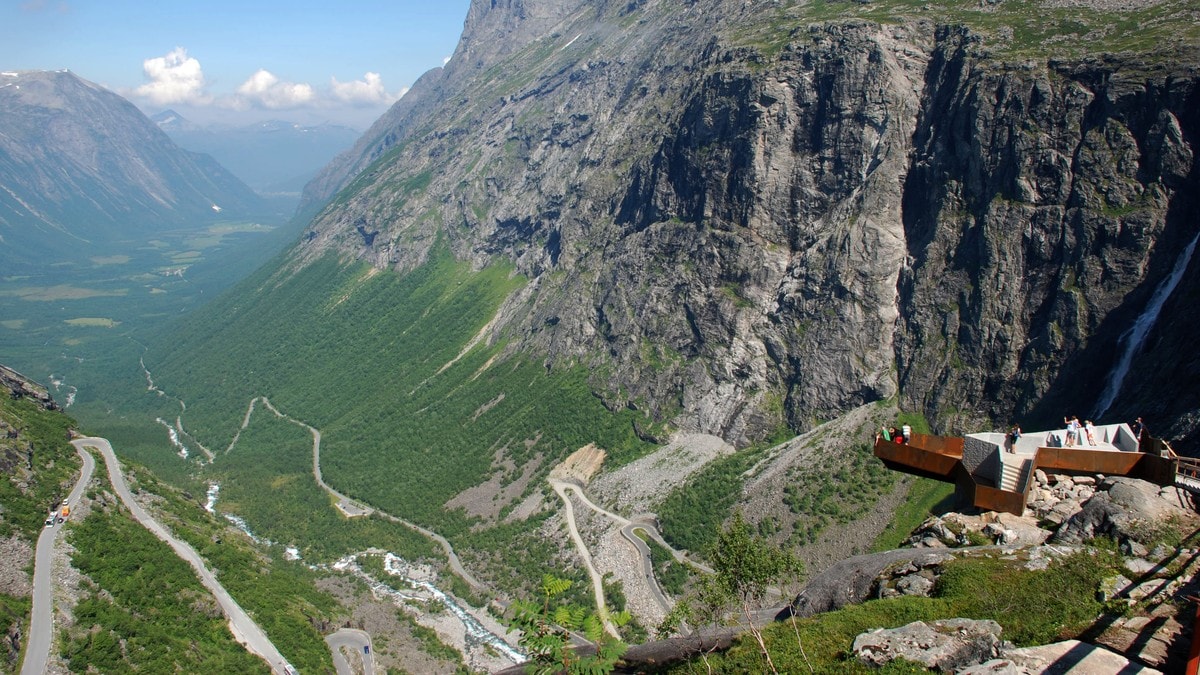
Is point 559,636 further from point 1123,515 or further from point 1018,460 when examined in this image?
point 1018,460

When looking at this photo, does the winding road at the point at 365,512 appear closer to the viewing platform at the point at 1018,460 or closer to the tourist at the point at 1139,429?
the viewing platform at the point at 1018,460

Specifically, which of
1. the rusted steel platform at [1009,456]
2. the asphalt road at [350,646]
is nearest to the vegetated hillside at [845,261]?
the asphalt road at [350,646]

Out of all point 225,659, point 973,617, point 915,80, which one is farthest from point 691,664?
point 915,80

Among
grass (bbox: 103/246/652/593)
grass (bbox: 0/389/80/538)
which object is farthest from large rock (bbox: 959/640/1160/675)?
grass (bbox: 103/246/652/593)

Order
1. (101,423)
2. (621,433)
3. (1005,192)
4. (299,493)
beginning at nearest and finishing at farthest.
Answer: (1005,192), (621,433), (299,493), (101,423)

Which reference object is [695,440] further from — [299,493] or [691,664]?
[691,664]

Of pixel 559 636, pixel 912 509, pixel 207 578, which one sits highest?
pixel 559 636

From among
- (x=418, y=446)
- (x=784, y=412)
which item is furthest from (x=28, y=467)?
(x=784, y=412)
